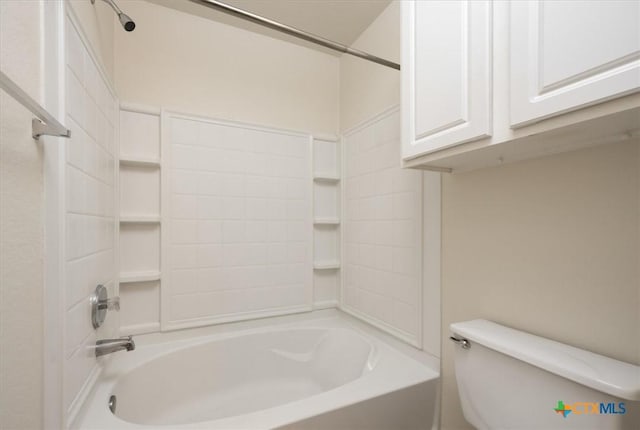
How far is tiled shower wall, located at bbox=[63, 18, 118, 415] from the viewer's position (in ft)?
3.26

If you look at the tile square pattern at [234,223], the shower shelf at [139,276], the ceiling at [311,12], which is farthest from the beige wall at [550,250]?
the shower shelf at [139,276]

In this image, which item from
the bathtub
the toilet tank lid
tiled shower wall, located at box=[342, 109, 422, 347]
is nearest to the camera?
the toilet tank lid

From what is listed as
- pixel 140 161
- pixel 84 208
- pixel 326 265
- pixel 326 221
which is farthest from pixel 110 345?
pixel 326 221

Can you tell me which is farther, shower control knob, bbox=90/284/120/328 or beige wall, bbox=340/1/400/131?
beige wall, bbox=340/1/400/131

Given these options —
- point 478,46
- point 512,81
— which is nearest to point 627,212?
point 512,81

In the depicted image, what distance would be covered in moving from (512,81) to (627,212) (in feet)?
1.65

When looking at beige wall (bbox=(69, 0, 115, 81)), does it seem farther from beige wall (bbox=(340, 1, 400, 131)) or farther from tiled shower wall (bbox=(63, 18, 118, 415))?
beige wall (bbox=(340, 1, 400, 131))

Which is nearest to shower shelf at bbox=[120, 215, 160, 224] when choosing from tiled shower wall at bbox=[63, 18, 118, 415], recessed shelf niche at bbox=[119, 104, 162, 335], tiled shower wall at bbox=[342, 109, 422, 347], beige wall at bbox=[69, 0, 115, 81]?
recessed shelf niche at bbox=[119, 104, 162, 335]

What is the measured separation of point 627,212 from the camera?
817 mm

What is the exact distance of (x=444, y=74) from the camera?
0.95 m

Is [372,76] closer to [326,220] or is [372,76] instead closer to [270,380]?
[326,220]

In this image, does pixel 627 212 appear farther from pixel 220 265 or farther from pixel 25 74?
pixel 220 265

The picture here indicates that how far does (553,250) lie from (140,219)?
1.93 m

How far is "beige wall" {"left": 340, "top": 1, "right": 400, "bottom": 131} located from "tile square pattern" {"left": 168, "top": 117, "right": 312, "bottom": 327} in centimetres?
42
